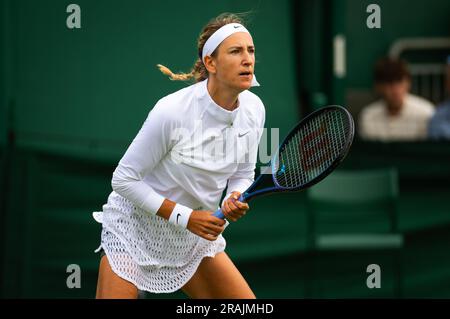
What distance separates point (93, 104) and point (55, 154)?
359 millimetres

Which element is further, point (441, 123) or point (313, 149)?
point (441, 123)

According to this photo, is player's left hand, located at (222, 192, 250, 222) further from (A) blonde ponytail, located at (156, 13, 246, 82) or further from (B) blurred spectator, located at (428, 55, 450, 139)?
(B) blurred spectator, located at (428, 55, 450, 139)

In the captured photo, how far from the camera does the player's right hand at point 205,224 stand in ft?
11.7

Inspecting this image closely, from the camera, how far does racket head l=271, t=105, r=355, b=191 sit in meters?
3.51

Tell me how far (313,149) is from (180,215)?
21.1 inches

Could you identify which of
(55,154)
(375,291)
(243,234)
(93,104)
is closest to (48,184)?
(55,154)

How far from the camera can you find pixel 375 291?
602cm

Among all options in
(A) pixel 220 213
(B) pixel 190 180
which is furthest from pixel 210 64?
(A) pixel 220 213

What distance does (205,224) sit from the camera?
358 cm
